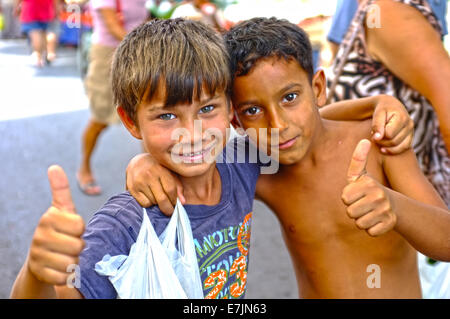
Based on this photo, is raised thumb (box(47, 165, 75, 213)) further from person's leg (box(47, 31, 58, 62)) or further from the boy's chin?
person's leg (box(47, 31, 58, 62))

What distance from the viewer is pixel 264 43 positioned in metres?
1.63

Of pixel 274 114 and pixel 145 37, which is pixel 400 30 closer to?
pixel 274 114

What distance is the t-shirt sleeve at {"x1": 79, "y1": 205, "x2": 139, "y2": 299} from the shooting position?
1224 mm

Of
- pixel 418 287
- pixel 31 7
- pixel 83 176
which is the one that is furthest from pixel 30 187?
pixel 31 7

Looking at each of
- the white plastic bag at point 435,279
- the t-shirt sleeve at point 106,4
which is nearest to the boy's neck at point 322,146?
the white plastic bag at point 435,279

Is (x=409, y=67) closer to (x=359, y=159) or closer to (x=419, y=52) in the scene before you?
(x=419, y=52)

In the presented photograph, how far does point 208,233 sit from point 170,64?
0.47 meters

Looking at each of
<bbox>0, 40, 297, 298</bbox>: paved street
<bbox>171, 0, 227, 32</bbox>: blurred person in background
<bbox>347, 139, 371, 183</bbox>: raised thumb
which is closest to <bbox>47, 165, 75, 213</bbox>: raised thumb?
<bbox>347, 139, 371, 183</bbox>: raised thumb

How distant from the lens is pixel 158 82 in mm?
1406

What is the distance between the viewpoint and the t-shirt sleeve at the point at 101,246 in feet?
4.01

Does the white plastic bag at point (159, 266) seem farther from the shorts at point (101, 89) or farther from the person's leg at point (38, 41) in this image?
the person's leg at point (38, 41)

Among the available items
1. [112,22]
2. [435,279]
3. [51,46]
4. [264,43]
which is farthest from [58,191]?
[51,46]

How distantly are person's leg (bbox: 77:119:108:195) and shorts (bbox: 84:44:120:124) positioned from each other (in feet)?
0.27
